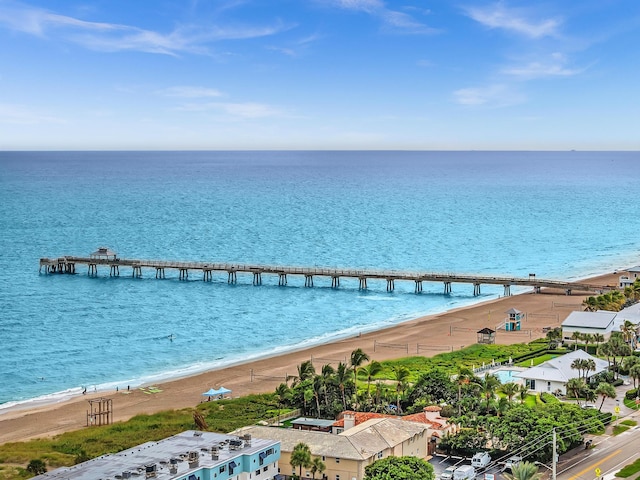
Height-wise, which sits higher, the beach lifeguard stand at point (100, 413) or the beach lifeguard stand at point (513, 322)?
the beach lifeguard stand at point (513, 322)

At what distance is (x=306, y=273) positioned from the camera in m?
107

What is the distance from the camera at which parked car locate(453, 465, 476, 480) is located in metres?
40.6

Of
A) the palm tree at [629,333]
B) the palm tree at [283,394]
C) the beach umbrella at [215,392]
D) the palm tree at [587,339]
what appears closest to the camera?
the palm tree at [283,394]

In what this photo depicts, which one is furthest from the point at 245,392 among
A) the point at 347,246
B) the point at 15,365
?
the point at 347,246

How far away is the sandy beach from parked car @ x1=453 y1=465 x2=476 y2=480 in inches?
933

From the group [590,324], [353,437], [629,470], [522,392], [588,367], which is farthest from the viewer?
[590,324]

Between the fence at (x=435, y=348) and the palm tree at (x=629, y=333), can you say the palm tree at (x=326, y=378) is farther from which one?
the palm tree at (x=629, y=333)

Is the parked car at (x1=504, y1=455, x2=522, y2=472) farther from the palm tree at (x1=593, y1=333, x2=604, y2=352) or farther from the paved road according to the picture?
the palm tree at (x1=593, y1=333, x2=604, y2=352)

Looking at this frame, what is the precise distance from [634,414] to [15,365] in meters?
48.2

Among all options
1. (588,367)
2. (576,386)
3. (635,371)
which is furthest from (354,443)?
(635,371)

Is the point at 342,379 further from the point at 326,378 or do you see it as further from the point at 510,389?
the point at 510,389

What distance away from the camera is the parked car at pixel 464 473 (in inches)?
1598

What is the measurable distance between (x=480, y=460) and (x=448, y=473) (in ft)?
8.36

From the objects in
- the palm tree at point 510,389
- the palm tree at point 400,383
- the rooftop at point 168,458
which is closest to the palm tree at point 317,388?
the palm tree at point 400,383
